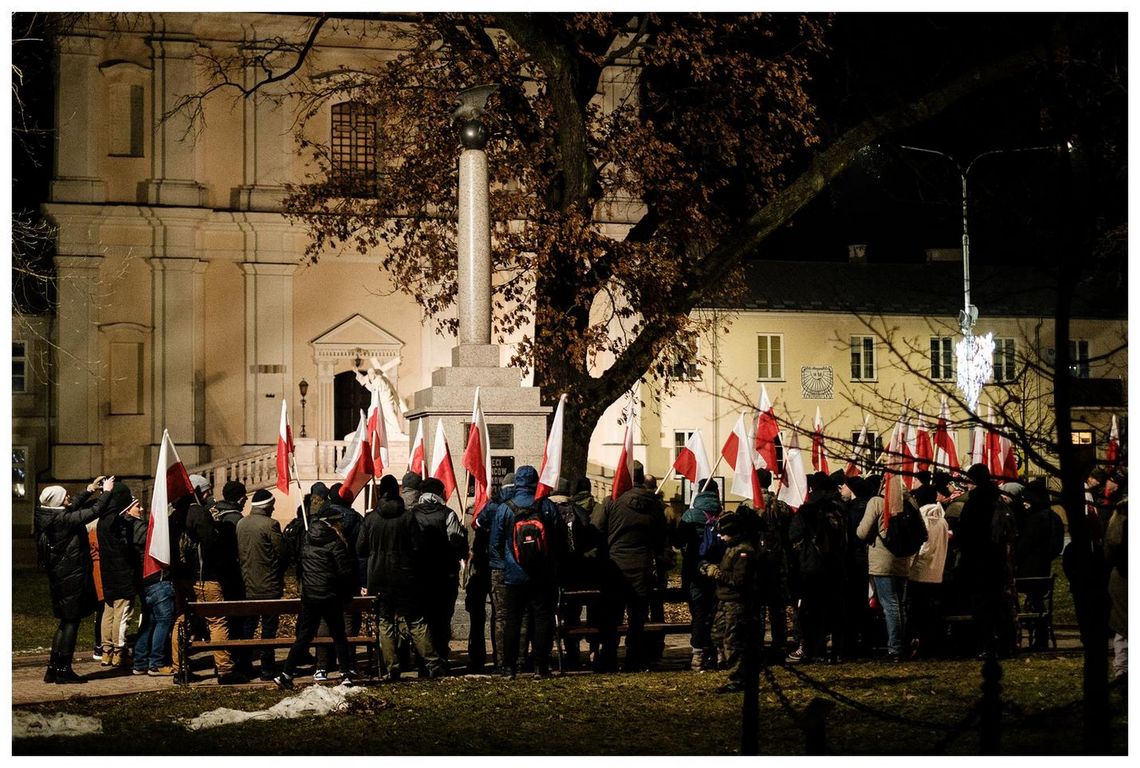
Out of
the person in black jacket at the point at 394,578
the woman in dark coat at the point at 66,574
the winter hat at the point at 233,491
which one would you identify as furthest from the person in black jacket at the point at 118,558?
the person in black jacket at the point at 394,578

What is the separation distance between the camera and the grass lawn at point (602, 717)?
400 inches


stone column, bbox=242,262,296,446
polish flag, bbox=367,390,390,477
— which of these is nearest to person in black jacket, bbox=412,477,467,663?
polish flag, bbox=367,390,390,477

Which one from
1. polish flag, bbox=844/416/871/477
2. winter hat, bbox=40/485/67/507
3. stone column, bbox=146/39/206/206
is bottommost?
winter hat, bbox=40/485/67/507

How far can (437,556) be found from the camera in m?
13.5

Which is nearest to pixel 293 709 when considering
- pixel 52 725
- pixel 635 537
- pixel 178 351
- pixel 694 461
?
pixel 52 725

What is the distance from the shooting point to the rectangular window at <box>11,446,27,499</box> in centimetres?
4384

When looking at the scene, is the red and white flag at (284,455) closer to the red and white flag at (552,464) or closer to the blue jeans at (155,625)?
the blue jeans at (155,625)

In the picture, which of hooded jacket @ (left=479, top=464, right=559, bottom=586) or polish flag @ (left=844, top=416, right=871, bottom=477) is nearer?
polish flag @ (left=844, top=416, right=871, bottom=477)

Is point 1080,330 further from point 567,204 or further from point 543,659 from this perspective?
point 543,659

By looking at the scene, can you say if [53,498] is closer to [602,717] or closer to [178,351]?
[602,717]

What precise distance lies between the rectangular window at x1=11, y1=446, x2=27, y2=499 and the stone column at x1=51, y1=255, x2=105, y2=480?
82.0 inches

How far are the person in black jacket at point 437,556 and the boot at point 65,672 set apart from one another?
3376 mm

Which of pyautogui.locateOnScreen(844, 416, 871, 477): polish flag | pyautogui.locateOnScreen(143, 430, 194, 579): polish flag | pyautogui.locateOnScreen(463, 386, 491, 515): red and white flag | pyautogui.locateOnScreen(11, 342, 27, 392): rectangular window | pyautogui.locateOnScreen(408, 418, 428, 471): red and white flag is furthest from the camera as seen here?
pyautogui.locateOnScreen(11, 342, 27, 392): rectangular window

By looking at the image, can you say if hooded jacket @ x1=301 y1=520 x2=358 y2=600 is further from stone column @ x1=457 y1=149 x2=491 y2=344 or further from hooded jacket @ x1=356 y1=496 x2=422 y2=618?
stone column @ x1=457 y1=149 x2=491 y2=344
